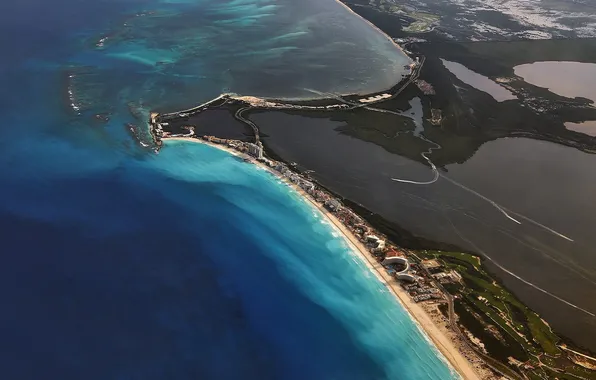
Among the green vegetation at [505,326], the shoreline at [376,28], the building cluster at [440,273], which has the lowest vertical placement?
the green vegetation at [505,326]

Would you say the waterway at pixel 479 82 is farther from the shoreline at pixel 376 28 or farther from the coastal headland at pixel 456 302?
the coastal headland at pixel 456 302

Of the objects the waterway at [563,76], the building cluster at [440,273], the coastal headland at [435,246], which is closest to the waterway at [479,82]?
the coastal headland at [435,246]

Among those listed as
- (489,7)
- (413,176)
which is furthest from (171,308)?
(489,7)

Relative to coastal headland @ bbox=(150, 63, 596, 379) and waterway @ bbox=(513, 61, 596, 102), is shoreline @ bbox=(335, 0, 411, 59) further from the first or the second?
coastal headland @ bbox=(150, 63, 596, 379)

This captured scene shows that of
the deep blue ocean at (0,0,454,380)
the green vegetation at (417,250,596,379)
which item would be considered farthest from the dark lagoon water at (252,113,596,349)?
the deep blue ocean at (0,0,454,380)

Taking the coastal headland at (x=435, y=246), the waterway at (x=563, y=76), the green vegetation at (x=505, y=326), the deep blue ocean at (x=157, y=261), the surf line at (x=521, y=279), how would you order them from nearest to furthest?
the deep blue ocean at (x=157, y=261) < the green vegetation at (x=505, y=326) < the coastal headland at (x=435, y=246) < the surf line at (x=521, y=279) < the waterway at (x=563, y=76)

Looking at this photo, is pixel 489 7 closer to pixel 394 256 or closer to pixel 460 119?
pixel 460 119

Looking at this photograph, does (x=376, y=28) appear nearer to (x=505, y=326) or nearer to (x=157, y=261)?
(x=505, y=326)
